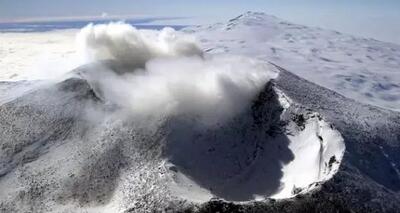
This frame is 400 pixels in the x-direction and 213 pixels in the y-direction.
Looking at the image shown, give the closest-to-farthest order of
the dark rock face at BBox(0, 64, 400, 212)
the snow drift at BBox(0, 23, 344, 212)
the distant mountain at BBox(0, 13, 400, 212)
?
the dark rock face at BBox(0, 64, 400, 212)
the distant mountain at BBox(0, 13, 400, 212)
the snow drift at BBox(0, 23, 344, 212)

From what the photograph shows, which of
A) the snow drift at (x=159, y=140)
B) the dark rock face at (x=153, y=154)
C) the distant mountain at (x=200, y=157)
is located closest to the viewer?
the dark rock face at (x=153, y=154)

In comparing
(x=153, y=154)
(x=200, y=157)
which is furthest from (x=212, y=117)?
(x=153, y=154)

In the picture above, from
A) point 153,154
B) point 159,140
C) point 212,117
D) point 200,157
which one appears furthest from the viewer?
point 212,117

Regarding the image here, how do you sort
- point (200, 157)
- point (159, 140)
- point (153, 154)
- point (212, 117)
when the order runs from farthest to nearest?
point (212, 117) → point (159, 140) → point (200, 157) → point (153, 154)

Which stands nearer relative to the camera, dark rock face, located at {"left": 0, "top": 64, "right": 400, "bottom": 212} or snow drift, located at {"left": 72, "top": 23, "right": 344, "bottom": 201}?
dark rock face, located at {"left": 0, "top": 64, "right": 400, "bottom": 212}

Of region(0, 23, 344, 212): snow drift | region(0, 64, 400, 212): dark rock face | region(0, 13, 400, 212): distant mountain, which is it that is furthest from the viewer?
region(0, 23, 344, 212): snow drift

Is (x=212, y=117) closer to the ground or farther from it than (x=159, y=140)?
farther from it

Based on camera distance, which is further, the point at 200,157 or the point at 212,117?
the point at 212,117

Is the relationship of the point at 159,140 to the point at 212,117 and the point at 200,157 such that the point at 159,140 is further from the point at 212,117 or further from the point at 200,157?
the point at 212,117

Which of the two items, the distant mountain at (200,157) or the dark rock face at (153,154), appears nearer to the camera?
the dark rock face at (153,154)

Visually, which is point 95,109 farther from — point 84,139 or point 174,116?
point 174,116

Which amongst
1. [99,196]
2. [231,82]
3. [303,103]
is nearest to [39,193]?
[99,196]
